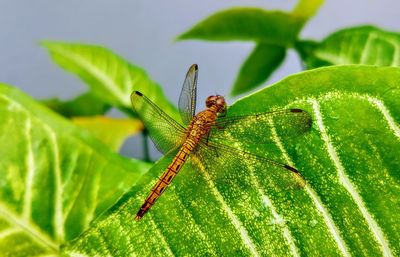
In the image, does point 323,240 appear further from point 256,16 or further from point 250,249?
point 256,16

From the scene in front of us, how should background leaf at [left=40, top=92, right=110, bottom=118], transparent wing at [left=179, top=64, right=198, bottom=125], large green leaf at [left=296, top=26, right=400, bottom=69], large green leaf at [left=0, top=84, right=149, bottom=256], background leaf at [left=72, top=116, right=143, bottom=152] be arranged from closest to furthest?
large green leaf at [left=0, top=84, right=149, bottom=256] → transparent wing at [left=179, top=64, right=198, bottom=125] → large green leaf at [left=296, top=26, right=400, bottom=69] → background leaf at [left=72, top=116, right=143, bottom=152] → background leaf at [left=40, top=92, right=110, bottom=118]

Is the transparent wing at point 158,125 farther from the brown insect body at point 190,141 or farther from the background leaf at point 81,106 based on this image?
the background leaf at point 81,106

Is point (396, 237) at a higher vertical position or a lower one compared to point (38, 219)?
higher

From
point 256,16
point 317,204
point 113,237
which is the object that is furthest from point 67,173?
point 256,16

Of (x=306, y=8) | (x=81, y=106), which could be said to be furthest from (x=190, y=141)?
(x=81, y=106)

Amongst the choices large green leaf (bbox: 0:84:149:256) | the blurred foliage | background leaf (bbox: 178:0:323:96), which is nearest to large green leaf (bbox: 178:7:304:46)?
background leaf (bbox: 178:0:323:96)

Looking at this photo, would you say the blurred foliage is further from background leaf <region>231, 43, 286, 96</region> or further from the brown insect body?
background leaf <region>231, 43, 286, 96</region>

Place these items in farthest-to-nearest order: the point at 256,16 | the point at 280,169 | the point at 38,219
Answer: the point at 256,16 < the point at 38,219 < the point at 280,169
